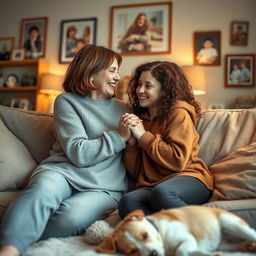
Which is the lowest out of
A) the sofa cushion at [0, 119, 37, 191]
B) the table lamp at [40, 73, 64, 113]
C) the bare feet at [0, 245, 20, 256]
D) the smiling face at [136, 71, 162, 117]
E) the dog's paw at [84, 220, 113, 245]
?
the bare feet at [0, 245, 20, 256]

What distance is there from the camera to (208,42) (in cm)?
375

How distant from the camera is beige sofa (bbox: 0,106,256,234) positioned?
1.22m

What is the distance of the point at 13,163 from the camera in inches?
59.5

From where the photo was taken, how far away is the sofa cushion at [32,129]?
1657 millimetres

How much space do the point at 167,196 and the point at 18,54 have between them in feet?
12.4

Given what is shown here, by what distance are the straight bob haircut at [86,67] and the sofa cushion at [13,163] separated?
1.28 feet

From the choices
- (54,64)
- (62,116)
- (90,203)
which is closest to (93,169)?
(90,203)

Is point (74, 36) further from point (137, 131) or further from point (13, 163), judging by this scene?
point (137, 131)

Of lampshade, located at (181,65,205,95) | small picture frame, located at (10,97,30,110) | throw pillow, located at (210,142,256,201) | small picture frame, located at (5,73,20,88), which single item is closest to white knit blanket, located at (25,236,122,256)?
throw pillow, located at (210,142,256,201)

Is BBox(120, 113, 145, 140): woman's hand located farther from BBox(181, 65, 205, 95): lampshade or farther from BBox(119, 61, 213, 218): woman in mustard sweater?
BBox(181, 65, 205, 95): lampshade

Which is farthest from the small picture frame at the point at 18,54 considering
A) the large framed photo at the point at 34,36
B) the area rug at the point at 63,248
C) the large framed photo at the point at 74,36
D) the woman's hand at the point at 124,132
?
the area rug at the point at 63,248

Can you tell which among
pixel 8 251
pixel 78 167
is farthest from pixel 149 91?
pixel 8 251

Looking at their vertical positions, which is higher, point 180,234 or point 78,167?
point 78,167

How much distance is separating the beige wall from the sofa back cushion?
2226 mm
